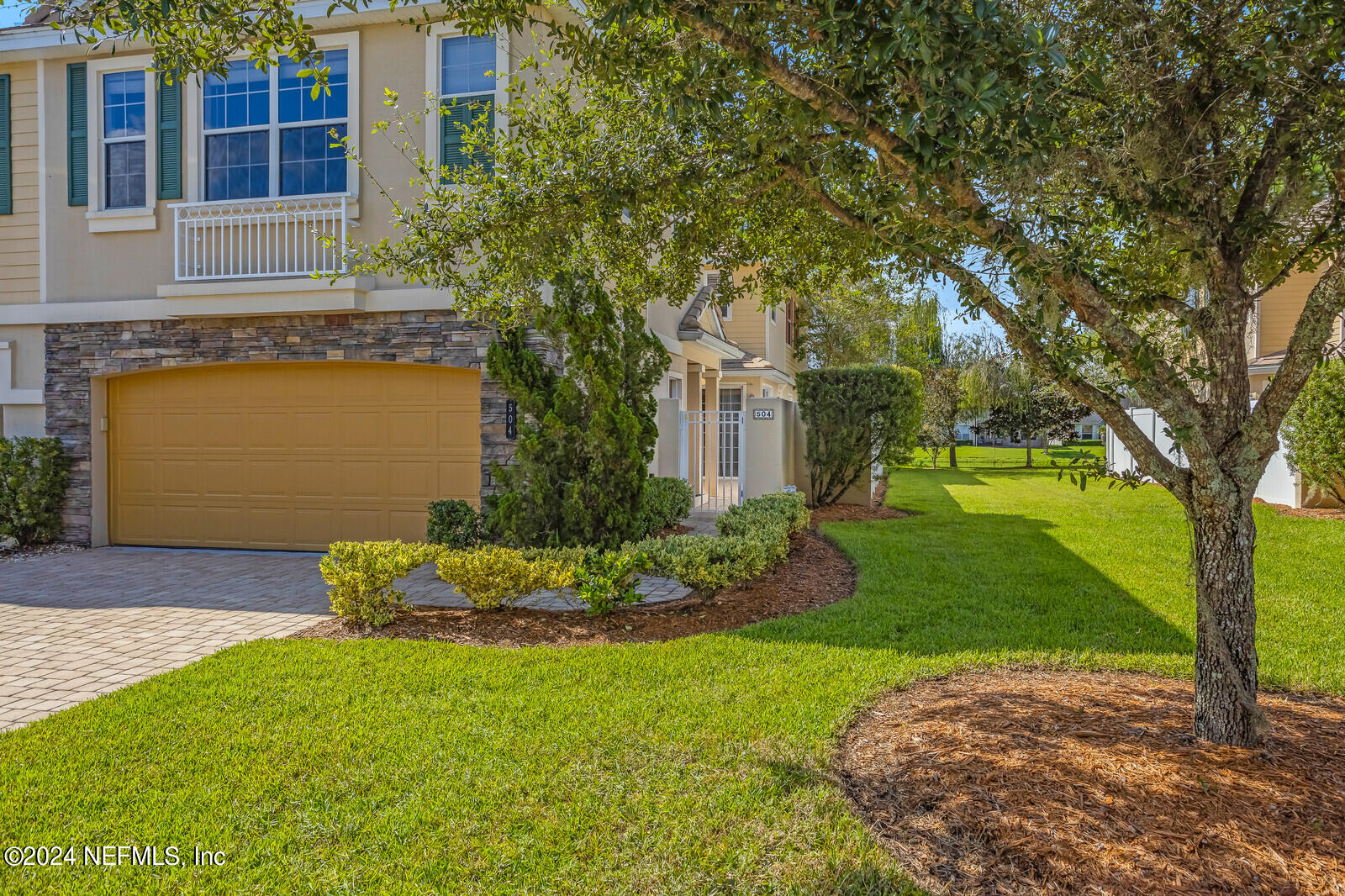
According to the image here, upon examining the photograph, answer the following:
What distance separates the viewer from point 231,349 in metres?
10.6

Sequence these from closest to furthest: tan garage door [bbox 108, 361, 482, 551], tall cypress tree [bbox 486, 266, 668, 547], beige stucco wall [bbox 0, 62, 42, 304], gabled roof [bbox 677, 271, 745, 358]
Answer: tall cypress tree [bbox 486, 266, 668, 547] < tan garage door [bbox 108, 361, 482, 551] < beige stucco wall [bbox 0, 62, 42, 304] < gabled roof [bbox 677, 271, 745, 358]

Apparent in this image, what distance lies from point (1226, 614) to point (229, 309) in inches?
429

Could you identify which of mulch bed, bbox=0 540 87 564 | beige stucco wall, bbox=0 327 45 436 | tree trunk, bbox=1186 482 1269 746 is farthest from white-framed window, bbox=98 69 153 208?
tree trunk, bbox=1186 482 1269 746

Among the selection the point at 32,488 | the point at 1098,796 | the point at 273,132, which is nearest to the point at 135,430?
the point at 32,488

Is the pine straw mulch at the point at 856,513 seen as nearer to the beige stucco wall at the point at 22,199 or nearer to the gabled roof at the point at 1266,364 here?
the gabled roof at the point at 1266,364

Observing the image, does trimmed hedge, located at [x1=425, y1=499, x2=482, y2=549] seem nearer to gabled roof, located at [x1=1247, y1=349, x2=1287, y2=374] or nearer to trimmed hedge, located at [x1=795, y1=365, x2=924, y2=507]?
trimmed hedge, located at [x1=795, y1=365, x2=924, y2=507]

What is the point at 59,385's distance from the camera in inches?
438

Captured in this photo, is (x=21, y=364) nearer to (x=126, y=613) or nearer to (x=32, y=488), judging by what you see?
(x=32, y=488)

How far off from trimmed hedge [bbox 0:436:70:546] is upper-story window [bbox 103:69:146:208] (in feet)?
11.6

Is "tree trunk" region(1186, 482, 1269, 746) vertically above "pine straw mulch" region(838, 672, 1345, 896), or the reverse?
"tree trunk" region(1186, 482, 1269, 746)

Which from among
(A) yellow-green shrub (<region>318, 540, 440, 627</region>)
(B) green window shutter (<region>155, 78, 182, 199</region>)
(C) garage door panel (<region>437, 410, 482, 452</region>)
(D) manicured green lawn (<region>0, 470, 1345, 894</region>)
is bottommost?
(D) manicured green lawn (<region>0, 470, 1345, 894</region>)

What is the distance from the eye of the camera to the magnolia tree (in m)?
3.20

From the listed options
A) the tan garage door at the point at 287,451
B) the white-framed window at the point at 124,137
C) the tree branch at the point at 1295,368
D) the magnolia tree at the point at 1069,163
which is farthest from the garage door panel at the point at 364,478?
the tree branch at the point at 1295,368

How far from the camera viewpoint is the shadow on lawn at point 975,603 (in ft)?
20.1
